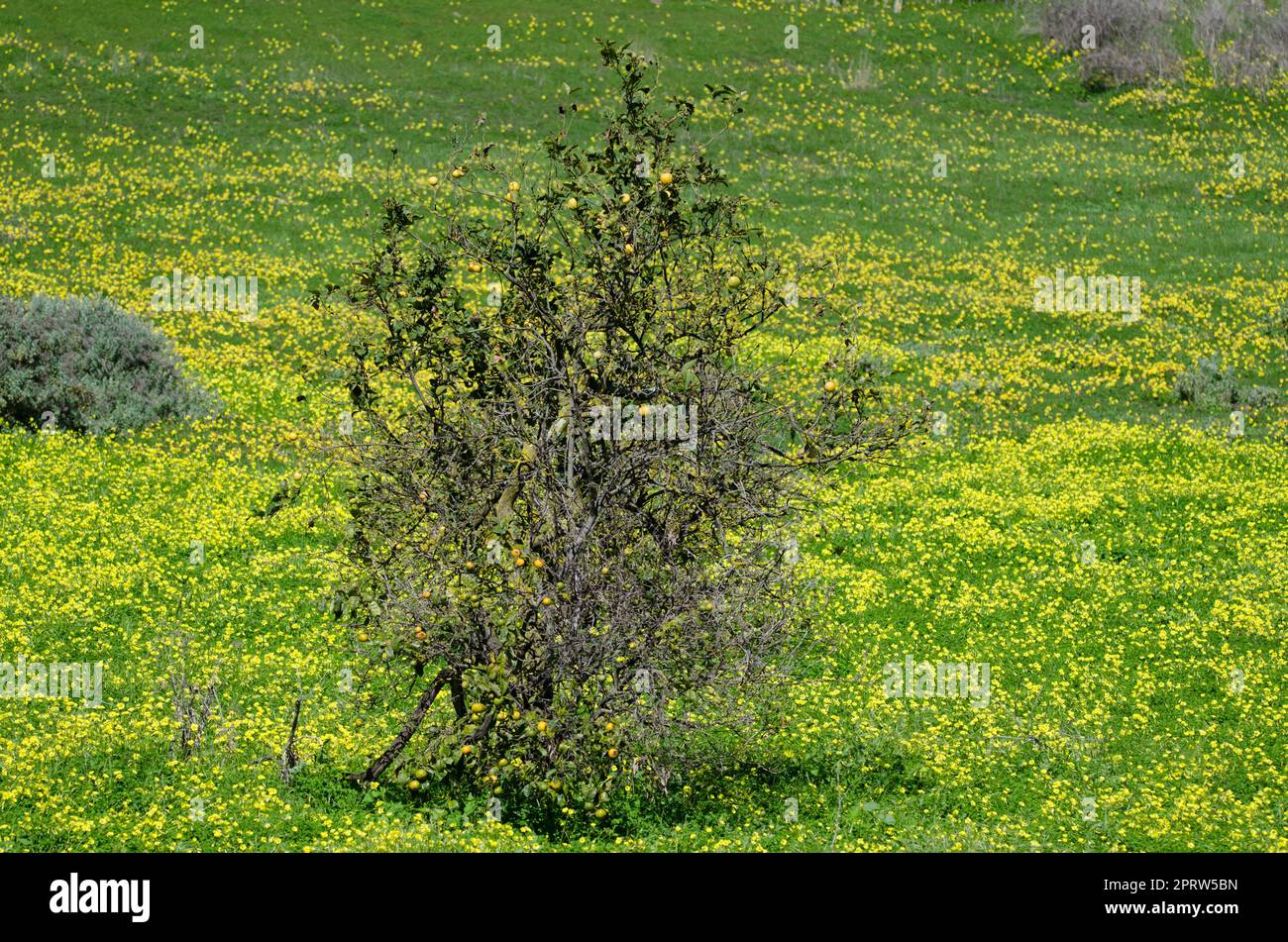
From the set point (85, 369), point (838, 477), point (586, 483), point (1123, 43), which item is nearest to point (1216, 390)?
point (838, 477)

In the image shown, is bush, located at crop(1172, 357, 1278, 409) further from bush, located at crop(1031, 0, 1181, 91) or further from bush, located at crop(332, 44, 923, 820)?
bush, located at crop(1031, 0, 1181, 91)

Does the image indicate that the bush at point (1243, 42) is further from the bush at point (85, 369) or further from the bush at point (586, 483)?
the bush at point (586, 483)

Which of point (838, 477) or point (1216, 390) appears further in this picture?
point (1216, 390)

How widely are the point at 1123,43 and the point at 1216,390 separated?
29.1 m

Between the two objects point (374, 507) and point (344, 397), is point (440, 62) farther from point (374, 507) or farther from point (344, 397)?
point (374, 507)

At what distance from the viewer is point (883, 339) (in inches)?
1276

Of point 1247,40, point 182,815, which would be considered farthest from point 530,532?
point 1247,40

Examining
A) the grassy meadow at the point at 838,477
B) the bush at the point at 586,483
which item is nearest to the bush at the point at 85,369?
the grassy meadow at the point at 838,477

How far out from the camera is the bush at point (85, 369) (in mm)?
24328

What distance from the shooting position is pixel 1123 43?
53344 mm

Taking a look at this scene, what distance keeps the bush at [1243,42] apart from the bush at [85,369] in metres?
41.0

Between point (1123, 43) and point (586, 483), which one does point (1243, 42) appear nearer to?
point (1123, 43)

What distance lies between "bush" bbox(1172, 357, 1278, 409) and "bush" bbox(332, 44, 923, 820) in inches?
767
